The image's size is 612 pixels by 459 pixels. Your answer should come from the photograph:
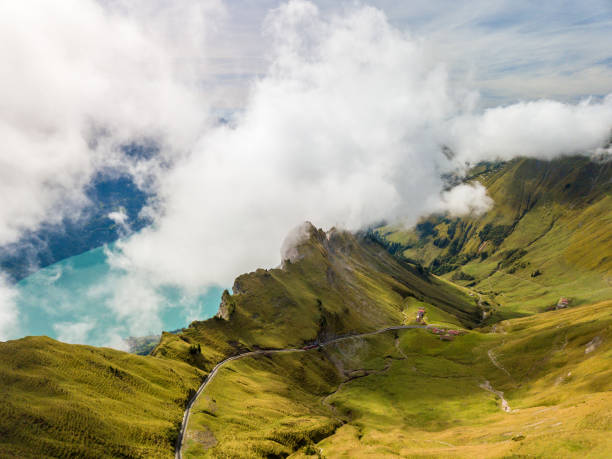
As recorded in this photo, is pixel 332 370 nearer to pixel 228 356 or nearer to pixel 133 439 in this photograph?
pixel 228 356

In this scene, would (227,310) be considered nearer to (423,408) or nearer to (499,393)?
(423,408)

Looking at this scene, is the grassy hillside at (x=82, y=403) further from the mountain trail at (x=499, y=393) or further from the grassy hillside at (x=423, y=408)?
the mountain trail at (x=499, y=393)

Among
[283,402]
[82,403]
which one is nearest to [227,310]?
[283,402]

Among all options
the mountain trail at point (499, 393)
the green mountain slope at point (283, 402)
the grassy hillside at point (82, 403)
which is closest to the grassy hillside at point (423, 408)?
the green mountain slope at point (283, 402)

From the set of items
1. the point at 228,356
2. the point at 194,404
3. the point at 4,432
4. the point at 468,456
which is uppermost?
Answer: the point at 228,356

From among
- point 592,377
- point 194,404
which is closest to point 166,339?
point 194,404

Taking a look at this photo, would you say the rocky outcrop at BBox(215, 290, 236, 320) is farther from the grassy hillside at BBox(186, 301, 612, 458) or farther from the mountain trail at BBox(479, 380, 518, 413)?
the mountain trail at BBox(479, 380, 518, 413)
